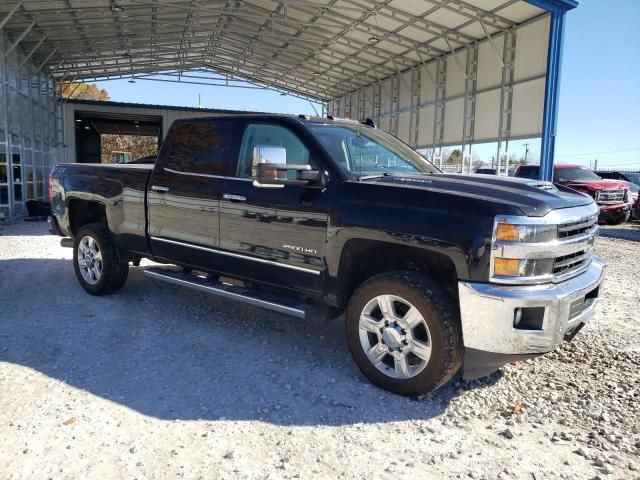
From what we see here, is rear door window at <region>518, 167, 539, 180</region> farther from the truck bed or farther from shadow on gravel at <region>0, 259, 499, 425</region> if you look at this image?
the truck bed

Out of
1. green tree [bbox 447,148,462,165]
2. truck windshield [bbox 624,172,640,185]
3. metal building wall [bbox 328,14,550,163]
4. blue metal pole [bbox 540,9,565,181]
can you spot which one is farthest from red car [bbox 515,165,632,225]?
truck windshield [bbox 624,172,640,185]

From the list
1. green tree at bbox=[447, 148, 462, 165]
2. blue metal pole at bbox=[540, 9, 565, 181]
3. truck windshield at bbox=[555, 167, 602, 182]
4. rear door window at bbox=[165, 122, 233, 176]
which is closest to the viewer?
rear door window at bbox=[165, 122, 233, 176]

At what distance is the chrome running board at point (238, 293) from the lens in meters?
4.03

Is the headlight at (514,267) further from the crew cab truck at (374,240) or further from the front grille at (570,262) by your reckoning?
the front grille at (570,262)

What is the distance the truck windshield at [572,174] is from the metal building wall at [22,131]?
1589cm

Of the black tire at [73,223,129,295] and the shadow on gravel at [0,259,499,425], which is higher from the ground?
the black tire at [73,223,129,295]

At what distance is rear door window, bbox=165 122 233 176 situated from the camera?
187 inches

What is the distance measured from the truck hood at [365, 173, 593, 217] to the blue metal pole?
904 cm

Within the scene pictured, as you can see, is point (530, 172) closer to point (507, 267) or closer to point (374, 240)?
point (374, 240)

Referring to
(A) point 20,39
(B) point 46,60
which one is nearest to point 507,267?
(A) point 20,39

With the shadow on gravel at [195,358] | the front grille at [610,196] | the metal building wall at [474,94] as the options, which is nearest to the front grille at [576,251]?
the shadow on gravel at [195,358]

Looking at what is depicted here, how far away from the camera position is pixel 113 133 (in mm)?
38500

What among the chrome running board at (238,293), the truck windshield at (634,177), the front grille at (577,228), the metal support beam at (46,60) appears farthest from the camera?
the truck windshield at (634,177)

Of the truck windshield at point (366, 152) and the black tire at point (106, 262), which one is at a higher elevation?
the truck windshield at point (366, 152)
